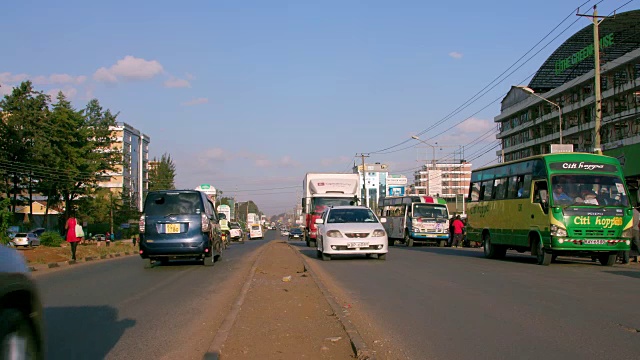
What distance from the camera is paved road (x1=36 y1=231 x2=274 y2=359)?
22.8 feet

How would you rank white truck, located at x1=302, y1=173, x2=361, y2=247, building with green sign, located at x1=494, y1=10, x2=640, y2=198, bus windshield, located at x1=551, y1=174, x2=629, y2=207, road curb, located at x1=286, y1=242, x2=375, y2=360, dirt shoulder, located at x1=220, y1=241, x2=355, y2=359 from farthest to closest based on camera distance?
building with green sign, located at x1=494, y1=10, x2=640, y2=198 → white truck, located at x1=302, y1=173, x2=361, y2=247 → bus windshield, located at x1=551, y1=174, x2=629, y2=207 → dirt shoulder, located at x1=220, y1=241, x2=355, y2=359 → road curb, located at x1=286, y1=242, x2=375, y2=360

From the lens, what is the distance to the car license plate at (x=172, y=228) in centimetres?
1719

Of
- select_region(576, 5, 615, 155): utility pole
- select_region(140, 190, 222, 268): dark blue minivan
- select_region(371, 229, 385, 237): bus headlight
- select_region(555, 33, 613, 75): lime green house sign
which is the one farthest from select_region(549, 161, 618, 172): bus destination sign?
select_region(555, 33, 613, 75): lime green house sign

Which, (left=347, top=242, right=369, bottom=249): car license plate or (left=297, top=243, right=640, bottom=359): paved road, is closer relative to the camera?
(left=297, top=243, right=640, bottom=359): paved road

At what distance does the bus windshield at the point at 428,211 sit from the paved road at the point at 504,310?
1991cm

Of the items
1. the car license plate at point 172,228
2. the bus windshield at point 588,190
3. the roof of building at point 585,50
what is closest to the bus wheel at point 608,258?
the bus windshield at point 588,190

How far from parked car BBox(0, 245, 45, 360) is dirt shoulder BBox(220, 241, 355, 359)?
2727mm

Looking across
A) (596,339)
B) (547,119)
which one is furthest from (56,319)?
(547,119)

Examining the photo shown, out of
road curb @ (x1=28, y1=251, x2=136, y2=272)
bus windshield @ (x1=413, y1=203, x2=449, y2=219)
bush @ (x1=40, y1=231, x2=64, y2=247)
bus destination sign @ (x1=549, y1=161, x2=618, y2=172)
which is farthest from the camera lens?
bus windshield @ (x1=413, y1=203, x2=449, y2=219)

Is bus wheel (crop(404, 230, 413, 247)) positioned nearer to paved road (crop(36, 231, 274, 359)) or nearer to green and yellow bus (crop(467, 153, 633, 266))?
green and yellow bus (crop(467, 153, 633, 266))

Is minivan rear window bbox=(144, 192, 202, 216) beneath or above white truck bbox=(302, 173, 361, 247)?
beneath

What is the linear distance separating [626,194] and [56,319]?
15281mm

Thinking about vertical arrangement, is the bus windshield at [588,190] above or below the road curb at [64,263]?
above

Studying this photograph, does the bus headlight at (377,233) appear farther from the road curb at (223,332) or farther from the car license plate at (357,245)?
the road curb at (223,332)
